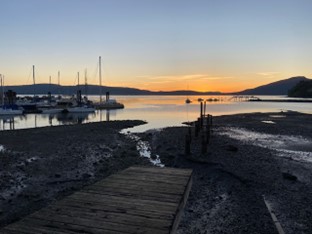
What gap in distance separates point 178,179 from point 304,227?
3.99 meters

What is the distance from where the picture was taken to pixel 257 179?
13477mm

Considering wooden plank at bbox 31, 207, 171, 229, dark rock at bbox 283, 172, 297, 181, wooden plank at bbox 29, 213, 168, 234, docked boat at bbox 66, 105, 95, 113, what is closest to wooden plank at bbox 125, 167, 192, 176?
wooden plank at bbox 31, 207, 171, 229

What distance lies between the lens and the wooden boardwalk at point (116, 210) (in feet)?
18.1

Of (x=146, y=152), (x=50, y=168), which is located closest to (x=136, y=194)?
(x=50, y=168)

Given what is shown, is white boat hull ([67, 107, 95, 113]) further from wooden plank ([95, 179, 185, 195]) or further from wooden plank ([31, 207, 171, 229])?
wooden plank ([31, 207, 171, 229])

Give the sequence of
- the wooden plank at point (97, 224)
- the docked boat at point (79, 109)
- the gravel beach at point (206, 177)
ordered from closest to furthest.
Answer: the wooden plank at point (97, 224)
the gravel beach at point (206, 177)
the docked boat at point (79, 109)

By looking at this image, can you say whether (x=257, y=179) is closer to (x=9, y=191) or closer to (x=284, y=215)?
(x=284, y=215)

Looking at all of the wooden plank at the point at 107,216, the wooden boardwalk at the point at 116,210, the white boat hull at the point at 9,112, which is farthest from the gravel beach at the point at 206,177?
the white boat hull at the point at 9,112

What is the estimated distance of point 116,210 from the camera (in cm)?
643

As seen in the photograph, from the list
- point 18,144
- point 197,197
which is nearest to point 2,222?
point 197,197

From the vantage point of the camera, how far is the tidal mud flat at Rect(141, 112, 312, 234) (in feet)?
29.5

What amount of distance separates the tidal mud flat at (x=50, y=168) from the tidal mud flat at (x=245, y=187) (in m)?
3.57

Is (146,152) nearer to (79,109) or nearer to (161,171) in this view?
(161,171)

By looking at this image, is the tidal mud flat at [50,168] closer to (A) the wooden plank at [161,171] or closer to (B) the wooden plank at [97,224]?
(A) the wooden plank at [161,171]
